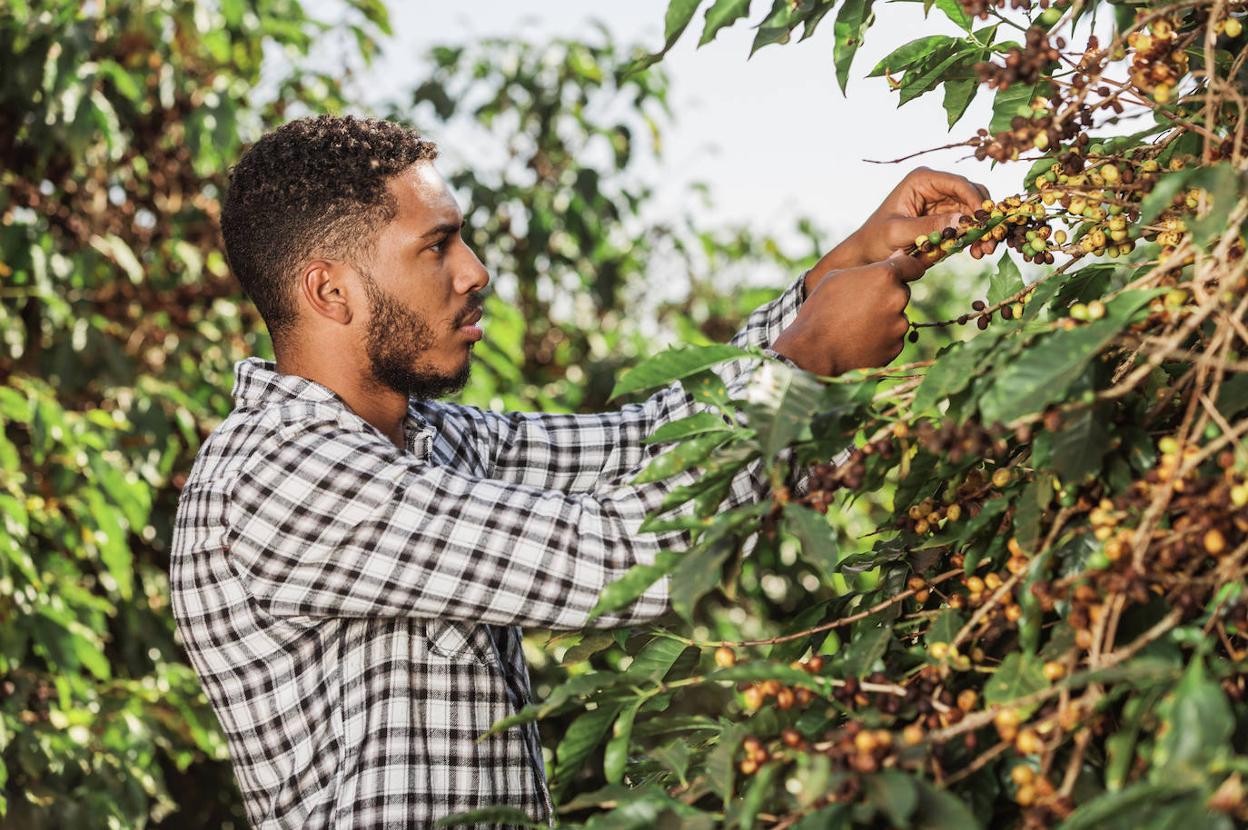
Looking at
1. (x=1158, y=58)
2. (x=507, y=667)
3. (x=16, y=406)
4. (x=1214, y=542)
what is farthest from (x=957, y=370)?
(x=16, y=406)

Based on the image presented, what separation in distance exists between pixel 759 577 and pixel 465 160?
1508mm

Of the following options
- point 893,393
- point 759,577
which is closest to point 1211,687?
point 893,393

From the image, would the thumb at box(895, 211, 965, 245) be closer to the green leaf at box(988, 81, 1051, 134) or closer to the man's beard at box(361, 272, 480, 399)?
the green leaf at box(988, 81, 1051, 134)

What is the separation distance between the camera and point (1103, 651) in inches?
34.4

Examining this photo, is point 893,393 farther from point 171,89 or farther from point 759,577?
point 171,89

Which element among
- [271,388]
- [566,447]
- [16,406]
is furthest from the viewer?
[16,406]

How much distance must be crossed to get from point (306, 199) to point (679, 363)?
914mm

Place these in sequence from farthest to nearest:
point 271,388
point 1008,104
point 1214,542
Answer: point 271,388
point 1008,104
point 1214,542

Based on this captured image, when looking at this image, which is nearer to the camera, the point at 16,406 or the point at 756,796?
the point at 756,796

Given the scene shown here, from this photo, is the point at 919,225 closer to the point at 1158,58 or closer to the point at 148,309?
the point at 1158,58

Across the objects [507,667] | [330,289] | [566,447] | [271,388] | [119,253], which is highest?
[119,253]

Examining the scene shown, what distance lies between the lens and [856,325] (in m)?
1.30

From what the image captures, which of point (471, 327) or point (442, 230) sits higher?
point (442, 230)

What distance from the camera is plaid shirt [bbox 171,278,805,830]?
1310 mm
